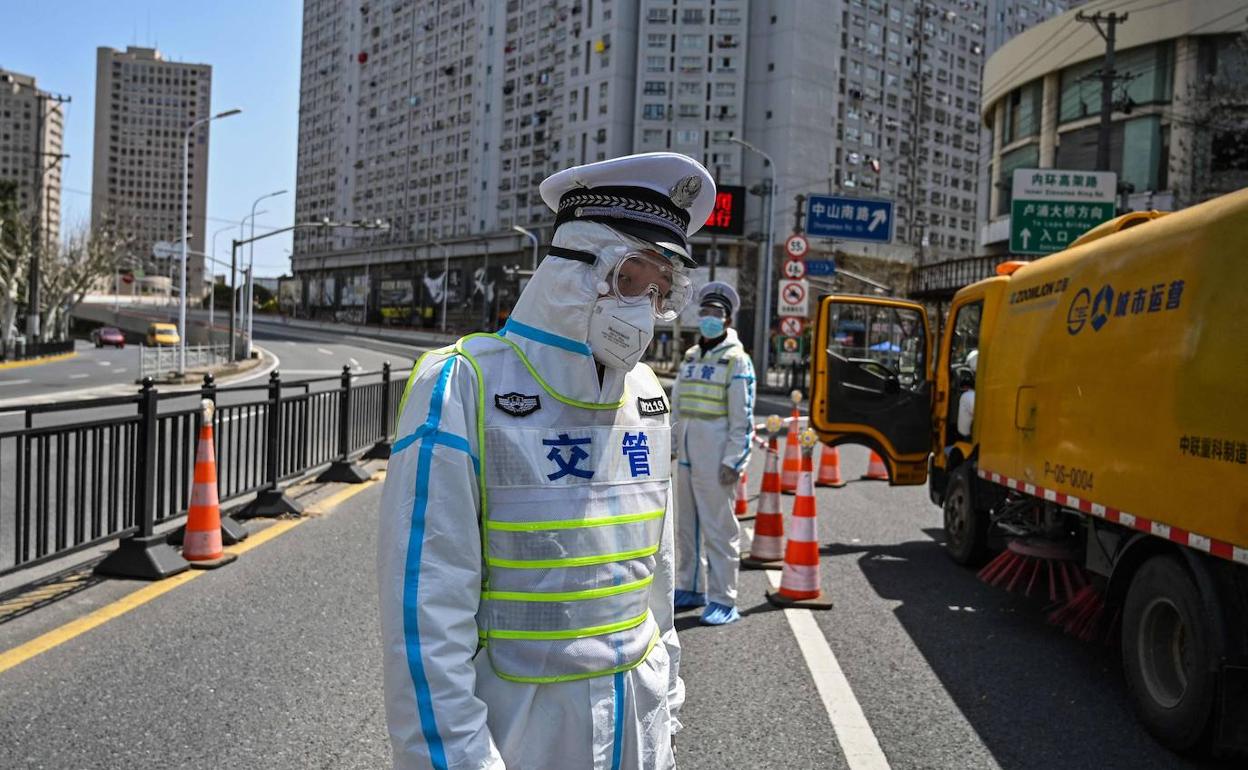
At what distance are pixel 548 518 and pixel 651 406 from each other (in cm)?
49

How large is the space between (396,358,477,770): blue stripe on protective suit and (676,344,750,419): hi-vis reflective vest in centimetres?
470

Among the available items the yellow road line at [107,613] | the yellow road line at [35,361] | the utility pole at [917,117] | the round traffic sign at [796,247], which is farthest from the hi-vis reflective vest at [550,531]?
the utility pole at [917,117]

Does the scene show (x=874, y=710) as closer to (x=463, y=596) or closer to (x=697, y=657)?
(x=697, y=657)

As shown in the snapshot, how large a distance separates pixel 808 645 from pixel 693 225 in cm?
393

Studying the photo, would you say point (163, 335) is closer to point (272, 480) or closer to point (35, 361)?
→ point (35, 361)

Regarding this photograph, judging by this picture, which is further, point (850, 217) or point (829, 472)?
point (850, 217)

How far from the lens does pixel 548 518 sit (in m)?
2.02

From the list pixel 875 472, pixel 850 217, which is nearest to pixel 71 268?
pixel 850 217

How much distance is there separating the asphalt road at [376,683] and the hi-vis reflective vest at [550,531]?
2.22m

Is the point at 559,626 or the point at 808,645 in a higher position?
the point at 559,626

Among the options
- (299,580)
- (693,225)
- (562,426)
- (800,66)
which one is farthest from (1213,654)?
(800,66)

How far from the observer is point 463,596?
189 centimetres

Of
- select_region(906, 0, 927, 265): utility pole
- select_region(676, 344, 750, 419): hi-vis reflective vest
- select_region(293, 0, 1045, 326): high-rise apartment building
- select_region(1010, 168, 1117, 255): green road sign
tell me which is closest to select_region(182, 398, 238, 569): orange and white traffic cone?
select_region(676, 344, 750, 419): hi-vis reflective vest

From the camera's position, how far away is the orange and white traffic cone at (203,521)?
7117mm
